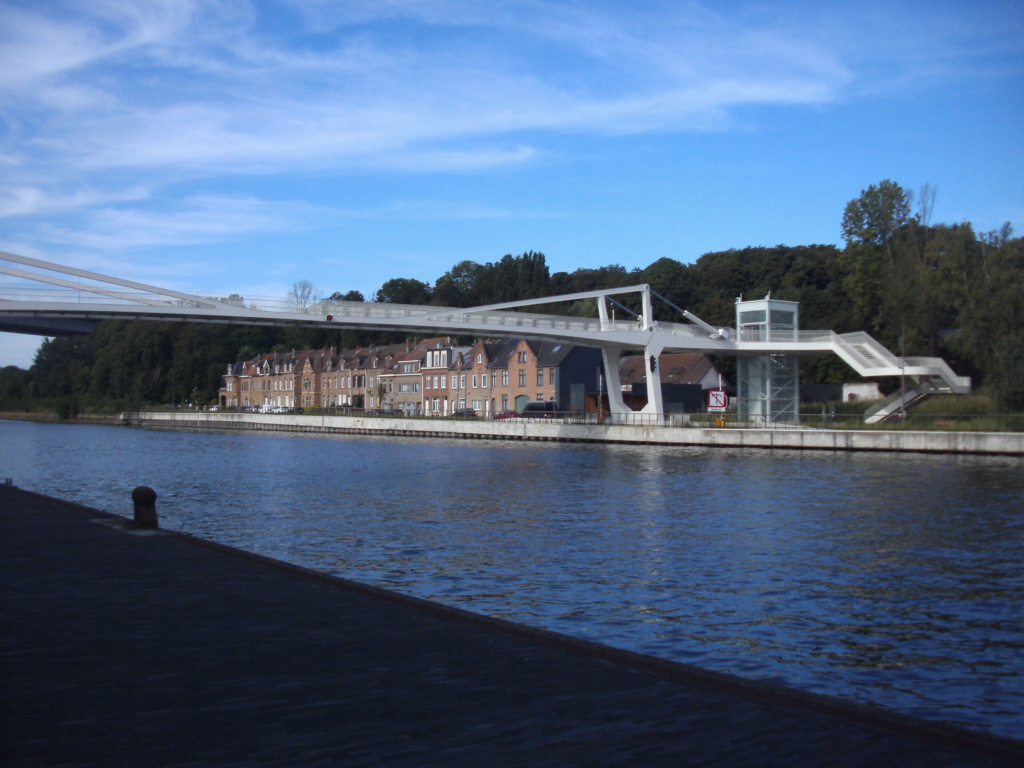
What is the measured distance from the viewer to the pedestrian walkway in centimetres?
608

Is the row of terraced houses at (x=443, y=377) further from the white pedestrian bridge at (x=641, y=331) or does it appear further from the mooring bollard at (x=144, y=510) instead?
A: the mooring bollard at (x=144, y=510)

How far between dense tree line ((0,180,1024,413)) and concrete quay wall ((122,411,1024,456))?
5.30 meters

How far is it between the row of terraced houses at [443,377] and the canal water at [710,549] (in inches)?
1722

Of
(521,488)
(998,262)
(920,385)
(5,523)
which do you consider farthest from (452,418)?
(5,523)

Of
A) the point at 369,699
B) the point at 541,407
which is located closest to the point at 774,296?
the point at 541,407

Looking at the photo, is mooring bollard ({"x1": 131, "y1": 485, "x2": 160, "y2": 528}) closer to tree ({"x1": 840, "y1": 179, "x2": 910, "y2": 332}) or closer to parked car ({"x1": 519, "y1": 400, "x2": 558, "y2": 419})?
parked car ({"x1": 519, "y1": 400, "x2": 558, "y2": 419})

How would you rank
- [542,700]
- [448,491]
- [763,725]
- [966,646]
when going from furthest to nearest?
[448,491]
[966,646]
[542,700]
[763,725]

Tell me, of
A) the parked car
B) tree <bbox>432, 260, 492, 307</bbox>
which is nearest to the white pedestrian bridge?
the parked car

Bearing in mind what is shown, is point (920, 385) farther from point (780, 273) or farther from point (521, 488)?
point (780, 273)

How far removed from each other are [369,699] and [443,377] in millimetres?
98723

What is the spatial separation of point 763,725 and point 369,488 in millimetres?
28884

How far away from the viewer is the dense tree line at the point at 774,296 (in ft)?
196

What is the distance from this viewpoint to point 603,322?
63938mm

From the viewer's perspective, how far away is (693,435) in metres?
58.3
